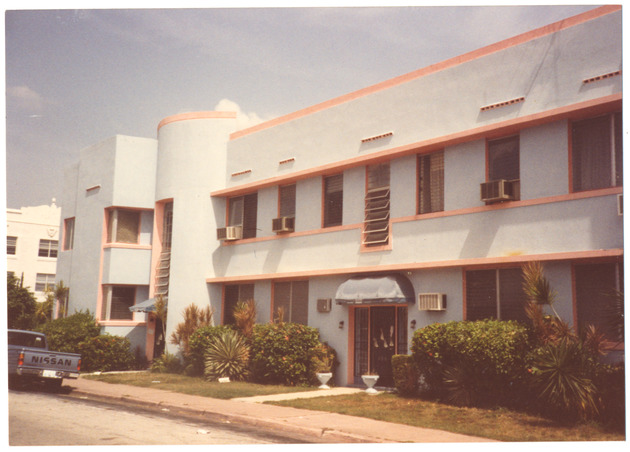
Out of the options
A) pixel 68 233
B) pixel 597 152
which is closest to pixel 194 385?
pixel 597 152

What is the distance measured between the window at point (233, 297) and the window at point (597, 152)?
37.6ft

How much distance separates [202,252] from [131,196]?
4.56 metres

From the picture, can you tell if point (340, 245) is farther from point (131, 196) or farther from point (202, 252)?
point (131, 196)

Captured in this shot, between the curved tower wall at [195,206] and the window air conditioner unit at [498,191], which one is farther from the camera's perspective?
the curved tower wall at [195,206]

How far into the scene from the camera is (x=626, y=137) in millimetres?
13055

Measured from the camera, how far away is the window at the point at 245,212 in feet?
76.0

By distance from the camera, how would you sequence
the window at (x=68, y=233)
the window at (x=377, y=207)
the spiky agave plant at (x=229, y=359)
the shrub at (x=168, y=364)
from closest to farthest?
the window at (x=377, y=207)
the spiky agave plant at (x=229, y=359)
the shrub at (x=168, y=364)
the window at (x=68, y=233)

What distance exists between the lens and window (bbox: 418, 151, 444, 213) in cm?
1753

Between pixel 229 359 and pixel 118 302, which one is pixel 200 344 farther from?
pixel 118 302

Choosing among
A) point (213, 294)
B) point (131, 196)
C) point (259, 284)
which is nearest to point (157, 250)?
Result: point (131, 196)

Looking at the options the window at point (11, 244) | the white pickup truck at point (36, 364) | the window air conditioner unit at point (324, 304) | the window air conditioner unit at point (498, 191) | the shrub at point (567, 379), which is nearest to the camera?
the shrub at point (567, 379)

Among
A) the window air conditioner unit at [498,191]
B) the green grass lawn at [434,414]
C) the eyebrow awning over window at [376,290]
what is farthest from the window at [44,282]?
the window air conditioner unit at [498,191]

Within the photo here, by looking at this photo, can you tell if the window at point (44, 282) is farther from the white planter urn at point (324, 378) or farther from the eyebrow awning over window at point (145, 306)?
the white planter urn at point (324, 378)

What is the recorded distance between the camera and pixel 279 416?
14.3m
